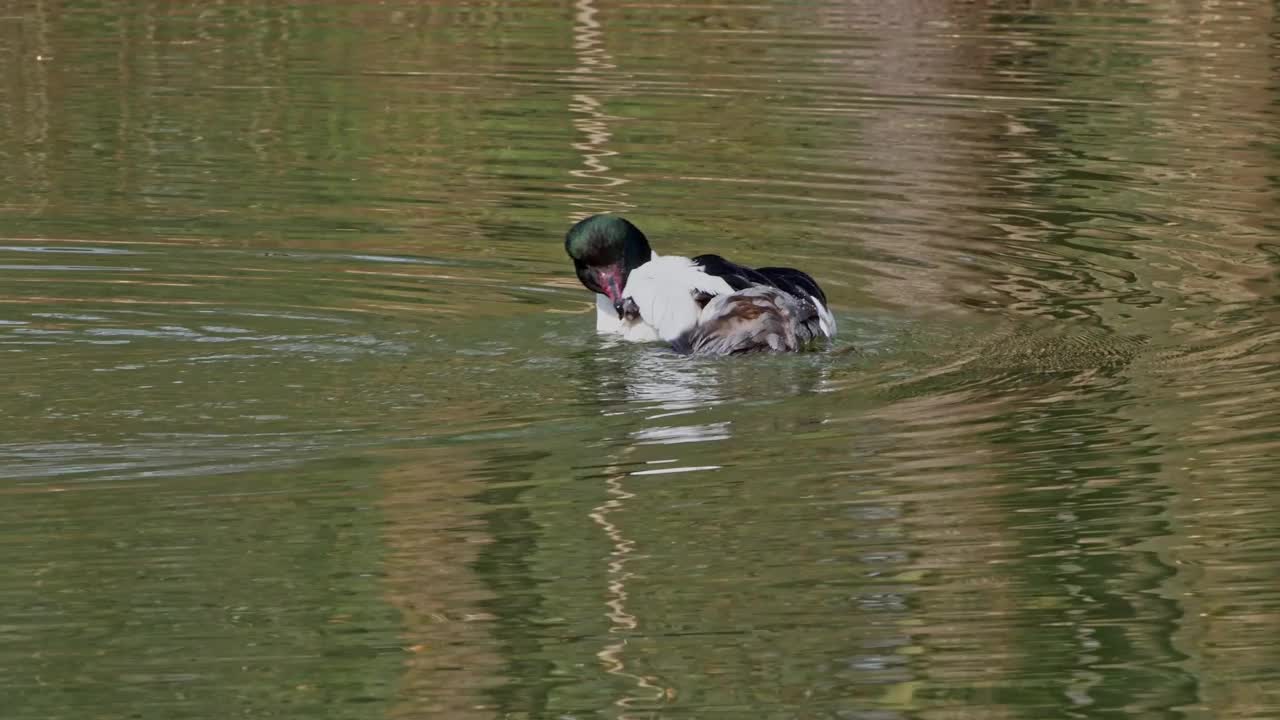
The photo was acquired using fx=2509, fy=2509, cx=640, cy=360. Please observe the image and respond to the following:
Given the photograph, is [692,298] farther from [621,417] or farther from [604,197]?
[604,197]

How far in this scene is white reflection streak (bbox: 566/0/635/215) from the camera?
13906 millimetres

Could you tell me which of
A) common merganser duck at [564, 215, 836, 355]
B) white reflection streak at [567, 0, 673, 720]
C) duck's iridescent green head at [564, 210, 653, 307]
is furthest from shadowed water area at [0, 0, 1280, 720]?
duck's iridescent green head at [564, 210, 653, 307]

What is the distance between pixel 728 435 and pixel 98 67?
38.0 feet

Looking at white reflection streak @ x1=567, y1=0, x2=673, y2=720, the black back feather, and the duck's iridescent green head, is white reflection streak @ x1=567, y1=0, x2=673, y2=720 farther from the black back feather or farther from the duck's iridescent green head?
the duck's iridescent green head

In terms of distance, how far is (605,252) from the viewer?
9.97 meters

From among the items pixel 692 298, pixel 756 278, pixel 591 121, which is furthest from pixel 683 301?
pixel 591 121

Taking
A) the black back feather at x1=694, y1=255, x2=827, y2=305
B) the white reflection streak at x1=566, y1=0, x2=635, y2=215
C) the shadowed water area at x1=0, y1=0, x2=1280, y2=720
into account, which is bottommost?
the white reflection streak at x1=566, y1=0, x2=635, y2=215

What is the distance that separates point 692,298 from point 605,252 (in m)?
0.49

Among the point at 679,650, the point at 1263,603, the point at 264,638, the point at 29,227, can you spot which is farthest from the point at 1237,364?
the point at 29,227

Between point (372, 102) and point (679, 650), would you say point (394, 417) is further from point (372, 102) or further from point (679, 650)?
point (372, 102)

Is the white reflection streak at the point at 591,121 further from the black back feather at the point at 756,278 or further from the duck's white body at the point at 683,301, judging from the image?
the black back feather at the point at 756,278

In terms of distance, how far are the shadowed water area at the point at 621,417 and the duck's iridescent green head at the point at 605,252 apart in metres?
0.27

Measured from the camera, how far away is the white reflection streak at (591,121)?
45.6 ft

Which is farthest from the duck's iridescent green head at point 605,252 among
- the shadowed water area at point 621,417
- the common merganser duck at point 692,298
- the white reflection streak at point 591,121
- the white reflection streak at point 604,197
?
the white reflection streak at point 591,121
